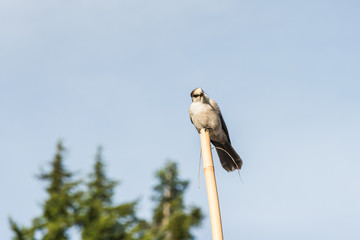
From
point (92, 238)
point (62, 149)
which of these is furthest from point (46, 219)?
point (62, 149)

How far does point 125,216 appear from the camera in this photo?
56.7 ft

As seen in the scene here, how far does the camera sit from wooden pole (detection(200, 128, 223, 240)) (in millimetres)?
3178

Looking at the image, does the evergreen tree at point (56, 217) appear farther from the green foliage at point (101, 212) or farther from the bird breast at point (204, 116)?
the bird breast at point (204, 116)

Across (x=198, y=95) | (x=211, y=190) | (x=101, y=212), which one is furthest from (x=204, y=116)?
(x=101, y=212)

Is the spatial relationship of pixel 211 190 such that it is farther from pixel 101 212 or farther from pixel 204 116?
pixel 101 212

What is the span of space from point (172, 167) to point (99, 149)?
Answer: 11.8 ft

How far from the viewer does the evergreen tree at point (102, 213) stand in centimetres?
1427

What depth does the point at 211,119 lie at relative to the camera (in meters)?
6.10

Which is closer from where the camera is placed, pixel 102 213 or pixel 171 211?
pixel 102 213

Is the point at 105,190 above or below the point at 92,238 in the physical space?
A: above

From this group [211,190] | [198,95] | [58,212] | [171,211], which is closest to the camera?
[211,190]

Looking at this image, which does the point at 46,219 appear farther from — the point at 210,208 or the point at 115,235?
the point at 210,208

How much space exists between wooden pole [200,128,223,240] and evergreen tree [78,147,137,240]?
37.0 feet

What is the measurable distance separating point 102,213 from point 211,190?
43.7 ft
